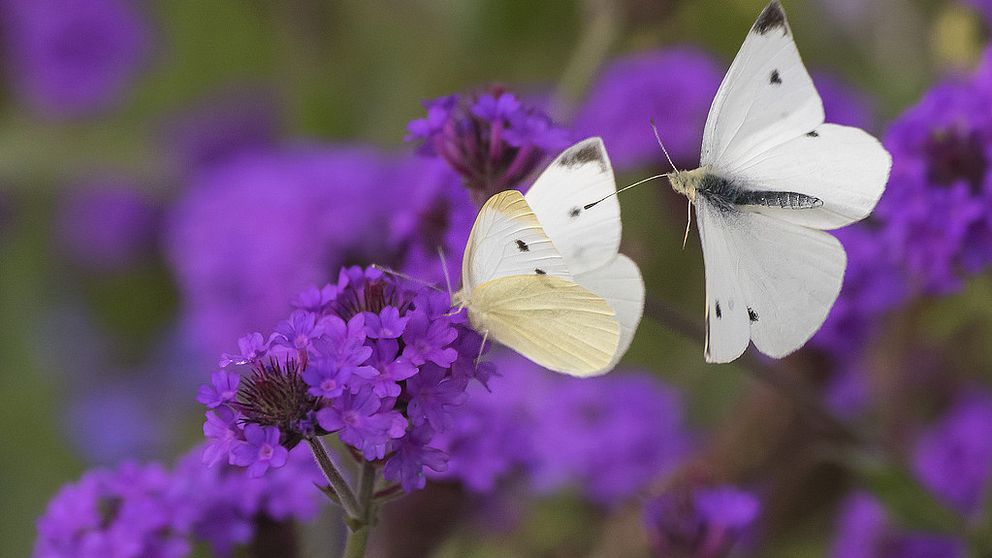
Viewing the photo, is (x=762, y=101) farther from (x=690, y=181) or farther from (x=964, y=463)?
(x=964, y=463)

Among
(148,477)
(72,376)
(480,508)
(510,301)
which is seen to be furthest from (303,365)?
(72,376)

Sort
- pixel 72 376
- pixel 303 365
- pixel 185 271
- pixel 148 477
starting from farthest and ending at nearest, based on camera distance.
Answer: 1. pixel 72 376
2. pixel 185 271
3. pixel 148 477
4. pixel 303 365

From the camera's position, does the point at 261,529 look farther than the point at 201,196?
No

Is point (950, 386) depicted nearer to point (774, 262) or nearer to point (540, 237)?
point (774, 262)

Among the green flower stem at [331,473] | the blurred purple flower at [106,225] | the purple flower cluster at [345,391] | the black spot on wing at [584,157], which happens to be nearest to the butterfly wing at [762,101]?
the black spot on wing at [584,157]

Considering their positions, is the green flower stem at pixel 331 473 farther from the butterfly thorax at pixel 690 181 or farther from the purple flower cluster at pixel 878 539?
the purple flower cluster at pixel 878 539
